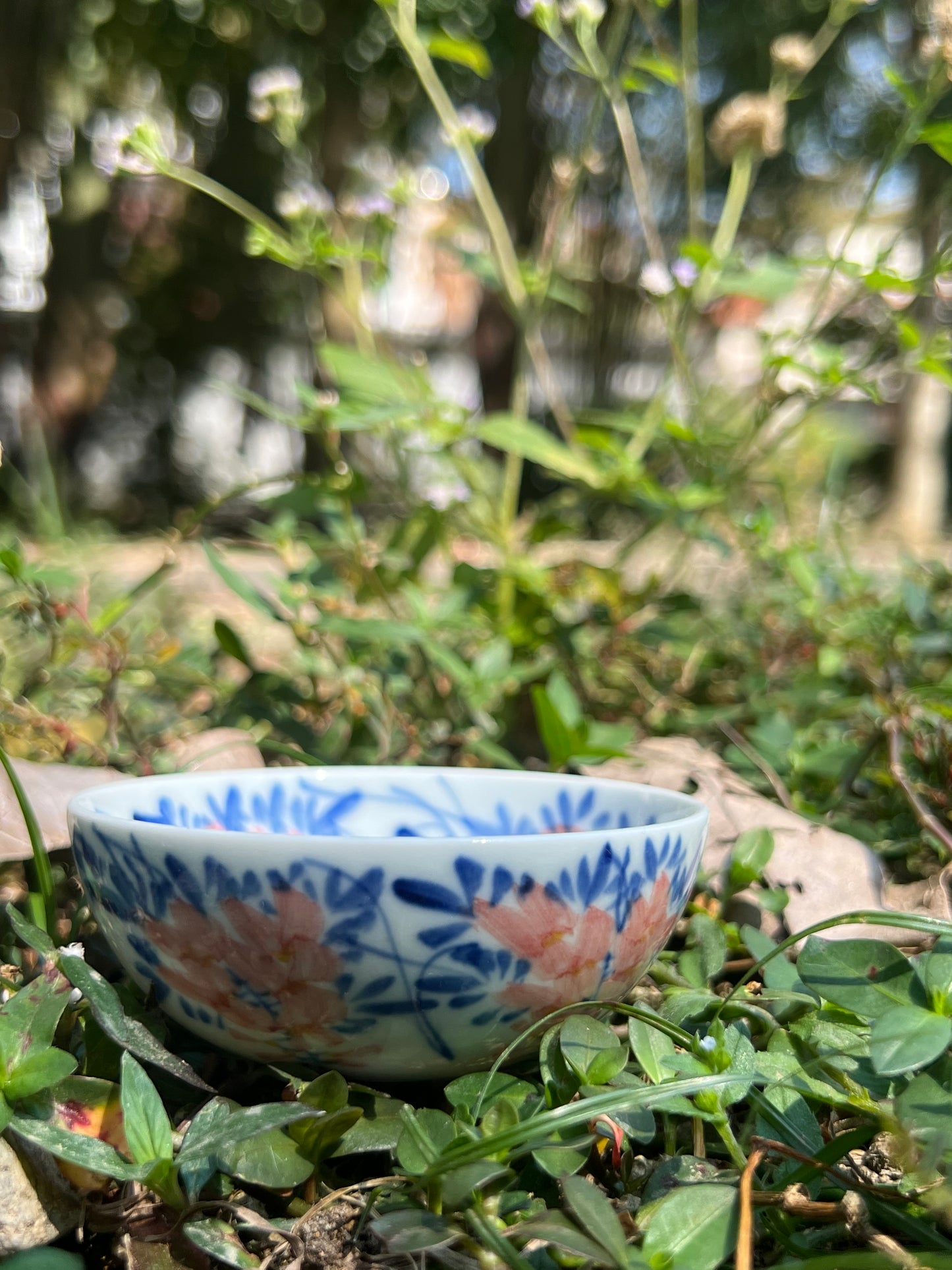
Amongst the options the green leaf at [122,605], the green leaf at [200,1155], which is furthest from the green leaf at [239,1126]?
the green leaf at [122,605]

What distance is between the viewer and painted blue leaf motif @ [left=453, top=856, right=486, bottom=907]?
55 cm

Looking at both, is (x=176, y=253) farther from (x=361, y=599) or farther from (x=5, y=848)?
(x=5, y=848)

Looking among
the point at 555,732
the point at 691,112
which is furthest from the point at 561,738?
the point at 691,112

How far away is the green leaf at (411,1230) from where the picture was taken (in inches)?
18.8

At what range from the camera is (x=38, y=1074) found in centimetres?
55

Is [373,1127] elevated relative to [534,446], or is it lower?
lower

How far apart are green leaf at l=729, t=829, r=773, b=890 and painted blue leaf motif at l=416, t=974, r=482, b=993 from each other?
327 mm

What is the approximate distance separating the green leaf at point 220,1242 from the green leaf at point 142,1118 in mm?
34

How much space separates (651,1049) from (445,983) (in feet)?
0.39

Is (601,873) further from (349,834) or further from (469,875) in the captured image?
(349,834)

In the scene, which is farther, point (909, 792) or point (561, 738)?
point (561, 738)

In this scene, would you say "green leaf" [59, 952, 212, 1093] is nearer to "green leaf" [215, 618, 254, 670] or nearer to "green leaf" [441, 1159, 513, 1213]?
"green leaf" [441, 1159, 513, 1213]

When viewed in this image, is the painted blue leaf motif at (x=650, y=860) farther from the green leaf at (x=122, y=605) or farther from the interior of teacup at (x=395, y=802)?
the green leaf at (x=122, y=605)

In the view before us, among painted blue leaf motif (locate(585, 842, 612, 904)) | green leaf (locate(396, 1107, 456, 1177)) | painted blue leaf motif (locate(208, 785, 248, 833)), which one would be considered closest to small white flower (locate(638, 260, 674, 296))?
painted blue leaf motif (locate(208, 785, 248, 833))
